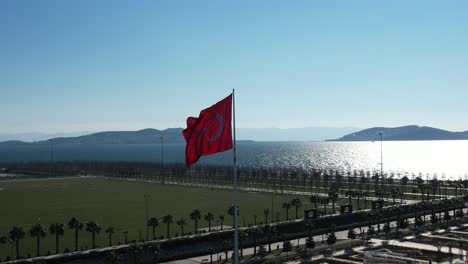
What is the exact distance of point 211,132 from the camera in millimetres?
24281

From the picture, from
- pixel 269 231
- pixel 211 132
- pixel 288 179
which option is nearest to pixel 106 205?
pixel 269 231

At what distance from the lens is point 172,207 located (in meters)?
88.0

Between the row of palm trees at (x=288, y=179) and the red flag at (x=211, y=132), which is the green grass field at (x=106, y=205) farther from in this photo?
the red flag at (x=211, y=132)

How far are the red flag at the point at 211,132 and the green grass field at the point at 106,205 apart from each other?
37.1 m

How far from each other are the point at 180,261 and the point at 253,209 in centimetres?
3436

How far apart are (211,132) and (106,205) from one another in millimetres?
71907

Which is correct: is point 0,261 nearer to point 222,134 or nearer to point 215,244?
point 215,244

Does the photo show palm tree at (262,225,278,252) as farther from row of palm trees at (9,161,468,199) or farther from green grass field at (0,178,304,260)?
row of palm trees at (9,161,468,199)

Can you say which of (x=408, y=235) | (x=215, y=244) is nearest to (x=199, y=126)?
(x=215, y=244)

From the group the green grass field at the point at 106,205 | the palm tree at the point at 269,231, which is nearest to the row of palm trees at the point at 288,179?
the green grass field at the point at 106,205

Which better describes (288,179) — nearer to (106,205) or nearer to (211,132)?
(106,205)

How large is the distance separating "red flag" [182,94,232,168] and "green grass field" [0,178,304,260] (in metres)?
37.1

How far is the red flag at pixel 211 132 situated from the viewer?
78.9 feet

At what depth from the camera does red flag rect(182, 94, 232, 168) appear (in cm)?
2405
